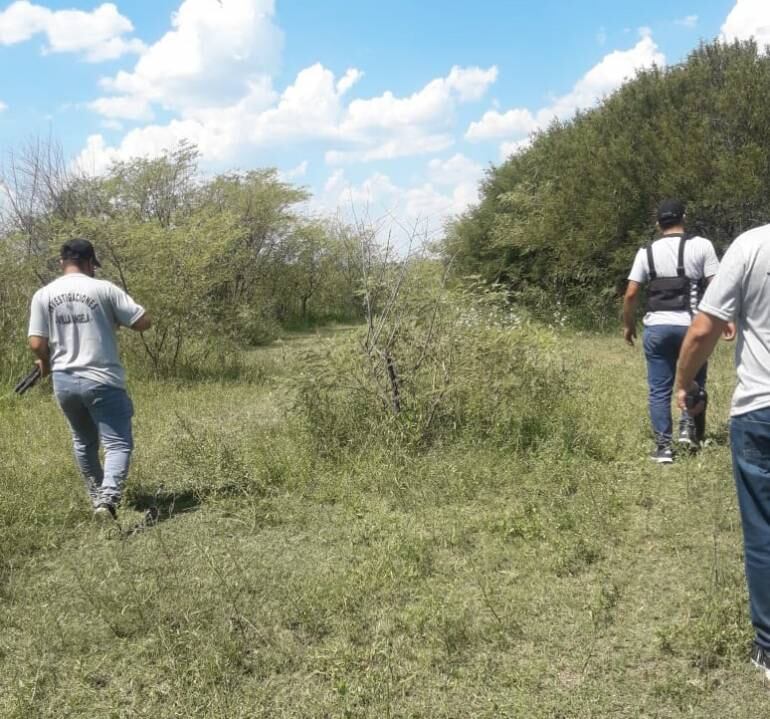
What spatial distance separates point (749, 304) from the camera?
2439 millimetres

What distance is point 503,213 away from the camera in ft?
63.7

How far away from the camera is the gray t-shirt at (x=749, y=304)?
2.39 metres

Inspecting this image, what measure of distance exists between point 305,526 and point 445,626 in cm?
149

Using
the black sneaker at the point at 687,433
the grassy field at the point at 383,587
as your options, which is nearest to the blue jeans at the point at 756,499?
the grassy field at the point at 383,587

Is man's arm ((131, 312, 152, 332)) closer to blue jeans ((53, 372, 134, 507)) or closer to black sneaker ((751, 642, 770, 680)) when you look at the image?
blue jeans ((53, 372, 134, 507))

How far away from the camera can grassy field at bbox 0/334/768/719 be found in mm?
2531

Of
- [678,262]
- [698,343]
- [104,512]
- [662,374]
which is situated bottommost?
[104,512]

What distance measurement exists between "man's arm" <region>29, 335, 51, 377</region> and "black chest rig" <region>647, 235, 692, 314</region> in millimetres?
3979

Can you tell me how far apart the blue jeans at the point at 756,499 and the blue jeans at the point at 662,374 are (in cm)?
248

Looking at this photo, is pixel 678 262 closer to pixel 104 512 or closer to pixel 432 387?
pixel 432 387

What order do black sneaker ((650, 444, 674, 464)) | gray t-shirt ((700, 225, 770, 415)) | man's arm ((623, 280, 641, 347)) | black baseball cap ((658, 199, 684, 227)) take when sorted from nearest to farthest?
1. gray t-shirt ((700, 225, 770, 415))
2. black sneaker ((650, 444, 674, 464))
3. black baseball cap ((658, 199, 684, 227))
4. man's arm ((623, 280, 641, 347))

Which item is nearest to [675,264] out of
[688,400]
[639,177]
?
[688,400]

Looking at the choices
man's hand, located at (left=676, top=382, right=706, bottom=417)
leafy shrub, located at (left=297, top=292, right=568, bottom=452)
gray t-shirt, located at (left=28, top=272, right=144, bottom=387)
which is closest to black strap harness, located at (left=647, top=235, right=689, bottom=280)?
leafy shrub, located at (left=297, top=292, right=568, bottom=452)

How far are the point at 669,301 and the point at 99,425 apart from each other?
3.80 metres
